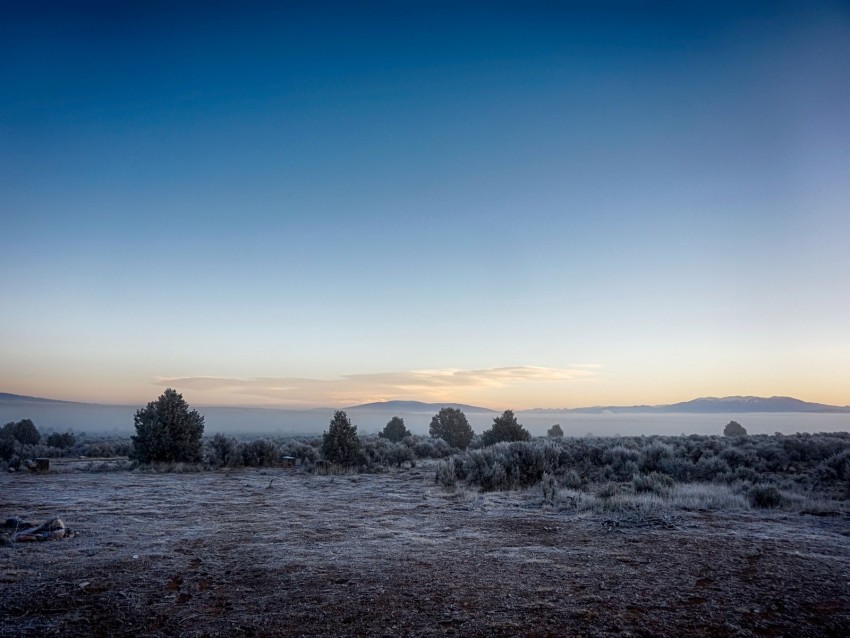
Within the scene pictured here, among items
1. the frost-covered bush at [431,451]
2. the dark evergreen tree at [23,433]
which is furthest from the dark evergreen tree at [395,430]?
the dark evergreen tree at [23,433]

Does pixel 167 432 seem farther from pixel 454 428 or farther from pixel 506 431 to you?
pixel 454 428

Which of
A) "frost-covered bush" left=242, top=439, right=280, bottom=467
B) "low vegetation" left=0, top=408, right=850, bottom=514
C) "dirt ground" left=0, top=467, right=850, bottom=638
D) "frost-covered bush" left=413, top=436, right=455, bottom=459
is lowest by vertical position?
"frost-covered bush" left=413, top=436, right=455, bottom=459

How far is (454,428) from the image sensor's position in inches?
1271

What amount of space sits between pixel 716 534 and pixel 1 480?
2191cm

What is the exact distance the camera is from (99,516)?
406 inches

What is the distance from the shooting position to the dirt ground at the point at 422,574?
16.2 feet

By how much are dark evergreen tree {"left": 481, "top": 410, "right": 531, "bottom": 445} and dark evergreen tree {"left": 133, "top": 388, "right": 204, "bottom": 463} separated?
15.5m

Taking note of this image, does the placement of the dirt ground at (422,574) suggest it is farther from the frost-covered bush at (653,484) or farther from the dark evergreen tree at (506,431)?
the dark evergreen tree at (506,431)

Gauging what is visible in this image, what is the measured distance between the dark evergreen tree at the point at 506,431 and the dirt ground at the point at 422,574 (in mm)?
13825

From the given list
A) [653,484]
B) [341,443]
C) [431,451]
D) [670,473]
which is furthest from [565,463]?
[431,451]

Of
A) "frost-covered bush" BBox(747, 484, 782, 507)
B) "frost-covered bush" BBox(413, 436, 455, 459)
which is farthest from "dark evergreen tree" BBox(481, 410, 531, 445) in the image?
"frost-covered bush" BBox(747, 484, 782, 507)

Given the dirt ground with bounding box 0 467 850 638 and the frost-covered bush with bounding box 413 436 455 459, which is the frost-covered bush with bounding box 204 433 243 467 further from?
the dirt ground with bounding box 0 467 850 638

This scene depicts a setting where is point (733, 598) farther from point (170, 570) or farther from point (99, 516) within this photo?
point (99, 516)

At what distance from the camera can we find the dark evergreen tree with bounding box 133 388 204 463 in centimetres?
2102
